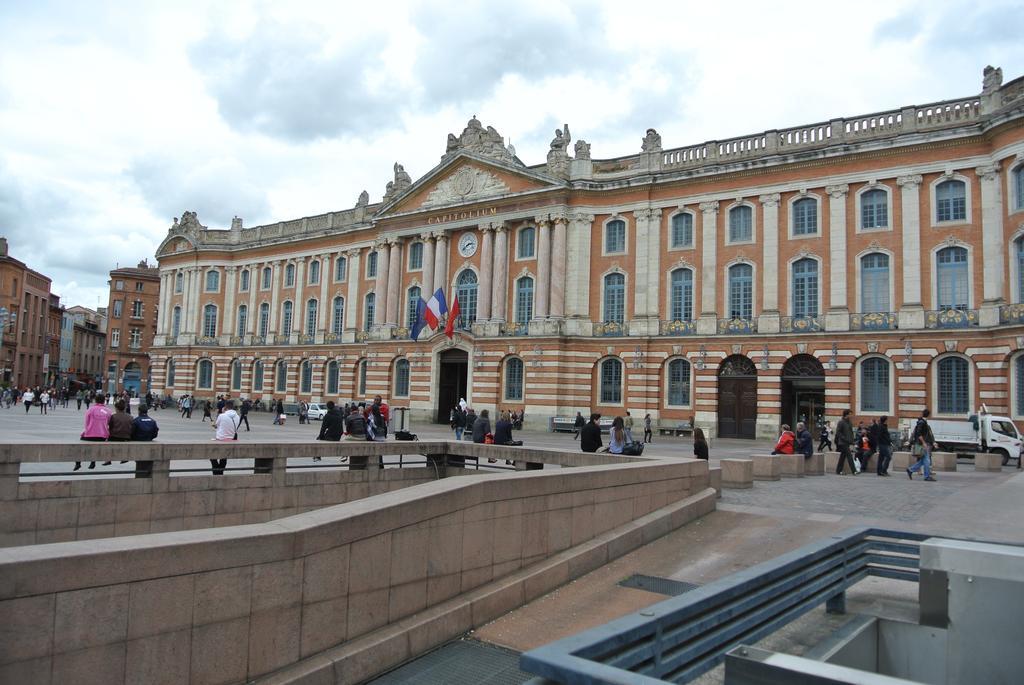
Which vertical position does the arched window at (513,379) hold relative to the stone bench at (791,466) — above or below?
above

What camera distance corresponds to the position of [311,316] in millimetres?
60750

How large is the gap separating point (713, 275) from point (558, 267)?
892cm

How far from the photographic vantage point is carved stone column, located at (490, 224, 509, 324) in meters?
46.6

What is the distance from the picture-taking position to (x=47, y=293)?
96.4 metres

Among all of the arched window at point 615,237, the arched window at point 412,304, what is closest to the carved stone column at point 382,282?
the arched window at point 412,304

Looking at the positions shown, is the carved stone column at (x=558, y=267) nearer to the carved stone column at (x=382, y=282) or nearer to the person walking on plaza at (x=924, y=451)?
the carved stone column at (x=382, y=282)

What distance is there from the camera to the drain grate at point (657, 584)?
370 inches

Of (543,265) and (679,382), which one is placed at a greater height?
(543,265)

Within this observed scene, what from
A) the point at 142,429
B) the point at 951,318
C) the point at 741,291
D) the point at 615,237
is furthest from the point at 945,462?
the point at 142,429

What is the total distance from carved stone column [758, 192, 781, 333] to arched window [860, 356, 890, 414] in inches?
179

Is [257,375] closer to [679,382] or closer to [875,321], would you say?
[679,382]

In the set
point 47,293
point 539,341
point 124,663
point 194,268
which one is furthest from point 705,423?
point 47,293

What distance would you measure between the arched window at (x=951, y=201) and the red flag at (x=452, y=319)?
25649 mm

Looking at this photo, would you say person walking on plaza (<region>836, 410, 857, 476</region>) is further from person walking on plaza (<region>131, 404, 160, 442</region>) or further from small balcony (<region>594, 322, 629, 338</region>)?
small balcony (<region>594, 322, 629, 338</region>)
